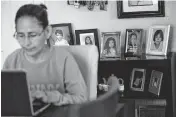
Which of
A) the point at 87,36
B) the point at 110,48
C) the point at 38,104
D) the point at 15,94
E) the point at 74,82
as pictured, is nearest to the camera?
the point at 15,94

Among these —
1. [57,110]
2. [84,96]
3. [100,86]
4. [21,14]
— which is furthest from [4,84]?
[100,86]

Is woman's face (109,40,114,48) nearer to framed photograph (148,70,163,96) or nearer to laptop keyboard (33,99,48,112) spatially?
framed photograph (148,70,163,96)

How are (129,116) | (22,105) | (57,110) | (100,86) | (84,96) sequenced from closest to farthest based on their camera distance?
(22,105) → (57,110) → (84,96) → (100,86) → (129,116)

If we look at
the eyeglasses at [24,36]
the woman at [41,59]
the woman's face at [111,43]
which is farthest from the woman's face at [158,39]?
the eyeglasses at [24,36]

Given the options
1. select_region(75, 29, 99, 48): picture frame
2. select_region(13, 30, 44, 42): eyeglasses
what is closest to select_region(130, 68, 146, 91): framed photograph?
select_region(75, 29, 99, 48): picture frame

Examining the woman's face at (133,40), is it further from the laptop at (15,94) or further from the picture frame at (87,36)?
the laptop at (15,94)

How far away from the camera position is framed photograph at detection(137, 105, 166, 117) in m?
2.55

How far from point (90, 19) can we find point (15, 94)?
192 cm

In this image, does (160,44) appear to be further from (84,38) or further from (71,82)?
(71,82)

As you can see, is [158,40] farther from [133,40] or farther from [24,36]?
[24,36]

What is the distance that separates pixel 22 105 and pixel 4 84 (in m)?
0.09

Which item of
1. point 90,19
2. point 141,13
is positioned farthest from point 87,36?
point 141,13

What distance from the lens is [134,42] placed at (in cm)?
267

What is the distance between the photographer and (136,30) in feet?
8.70
